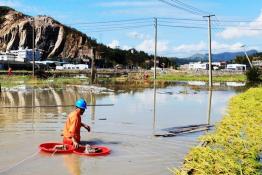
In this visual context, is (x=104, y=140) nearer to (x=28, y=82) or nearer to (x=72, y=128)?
(x=72, y=128)

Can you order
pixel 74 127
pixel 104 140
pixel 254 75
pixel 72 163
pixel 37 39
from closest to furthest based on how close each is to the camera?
1. pixel 72 163
2. pixel 74 127
3. pixel 104 140
4. pixel 254 75
5. pixel 37 39

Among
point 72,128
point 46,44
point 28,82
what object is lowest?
point 72,128

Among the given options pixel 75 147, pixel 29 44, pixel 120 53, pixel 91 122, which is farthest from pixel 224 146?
pixel 29 44

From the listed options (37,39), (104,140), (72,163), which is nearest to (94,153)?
(72,163)

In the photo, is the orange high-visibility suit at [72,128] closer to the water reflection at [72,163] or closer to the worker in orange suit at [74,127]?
the worker in orange suit at [74,127]

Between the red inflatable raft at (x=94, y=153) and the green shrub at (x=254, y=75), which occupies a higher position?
the green shrub at (x=254, y=75)

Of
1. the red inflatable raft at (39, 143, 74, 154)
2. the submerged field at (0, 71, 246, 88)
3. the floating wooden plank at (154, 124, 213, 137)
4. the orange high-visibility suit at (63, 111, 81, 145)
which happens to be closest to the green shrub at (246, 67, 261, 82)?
the submerged field at (0, 71, 246, 88)

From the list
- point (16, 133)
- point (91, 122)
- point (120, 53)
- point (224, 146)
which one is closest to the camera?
point (224, 146)

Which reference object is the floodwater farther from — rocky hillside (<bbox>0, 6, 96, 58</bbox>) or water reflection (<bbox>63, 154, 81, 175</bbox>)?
rocky hillside (<bbox>0, 6, 96, 58</bbox>)

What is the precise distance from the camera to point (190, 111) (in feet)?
81.7

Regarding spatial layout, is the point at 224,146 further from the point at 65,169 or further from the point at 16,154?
the point at 16,154

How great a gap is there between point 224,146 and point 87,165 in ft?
12.0

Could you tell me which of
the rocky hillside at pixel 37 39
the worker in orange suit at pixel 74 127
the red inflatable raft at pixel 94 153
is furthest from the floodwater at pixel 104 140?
the rocky hillside at pixel 37 39

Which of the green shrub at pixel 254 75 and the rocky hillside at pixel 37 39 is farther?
the rocky hillside at pixel 37 39
